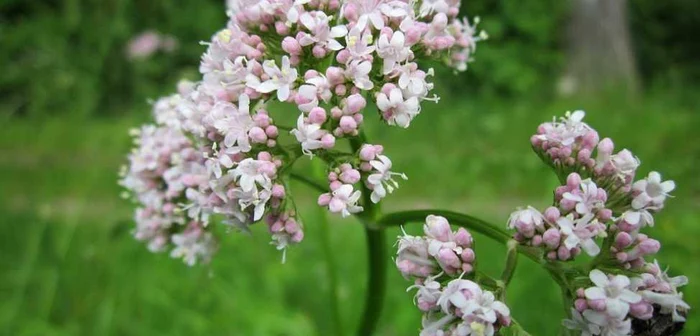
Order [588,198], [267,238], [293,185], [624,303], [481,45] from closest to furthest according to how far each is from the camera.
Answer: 1. [624,303]
2. [588,198]
3. [267,238]
4. [293,185]
5. [481,45]

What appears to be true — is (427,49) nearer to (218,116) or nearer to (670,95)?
(218,116)

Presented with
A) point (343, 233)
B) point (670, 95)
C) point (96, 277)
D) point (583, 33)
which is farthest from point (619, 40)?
point (96, 277)

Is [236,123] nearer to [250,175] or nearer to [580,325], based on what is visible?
[250,175]

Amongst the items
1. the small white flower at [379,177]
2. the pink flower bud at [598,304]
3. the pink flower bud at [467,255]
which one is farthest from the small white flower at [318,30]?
the pink flower bud at [598,304]

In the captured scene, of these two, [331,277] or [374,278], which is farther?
A: [331,277]

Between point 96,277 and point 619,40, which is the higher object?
point 619,40

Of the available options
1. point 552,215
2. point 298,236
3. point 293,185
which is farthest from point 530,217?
point 293,185
